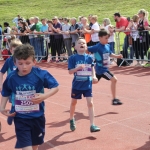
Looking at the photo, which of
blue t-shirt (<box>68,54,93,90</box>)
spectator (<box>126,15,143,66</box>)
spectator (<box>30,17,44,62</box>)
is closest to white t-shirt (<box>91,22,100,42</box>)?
→ spectator (<box>126,15,143,66</box>)

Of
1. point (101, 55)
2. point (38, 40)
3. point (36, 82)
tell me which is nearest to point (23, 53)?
point (36, 82)

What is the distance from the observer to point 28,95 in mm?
4188

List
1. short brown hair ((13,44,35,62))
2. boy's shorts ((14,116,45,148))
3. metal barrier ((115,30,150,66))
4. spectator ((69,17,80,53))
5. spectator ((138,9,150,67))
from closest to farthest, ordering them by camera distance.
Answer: short brown hair ((13,44,35,62)) → boy's shorts ((14,116,45,148)) → spectator ((138,9,150,67)) → metal barrier ((115,30,150,66)) → spectator ((69,17,80,53))

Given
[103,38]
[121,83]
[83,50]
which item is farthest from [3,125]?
[121,83]

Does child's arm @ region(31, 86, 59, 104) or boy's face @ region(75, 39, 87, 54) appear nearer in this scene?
child's arm @ region(31, 86, 59, 104)

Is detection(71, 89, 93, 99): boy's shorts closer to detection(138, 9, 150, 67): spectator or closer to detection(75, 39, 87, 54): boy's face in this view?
detection(75, 39, 87, 54): boy's face

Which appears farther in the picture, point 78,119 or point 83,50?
point 78,119

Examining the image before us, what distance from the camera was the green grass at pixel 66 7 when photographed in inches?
1641

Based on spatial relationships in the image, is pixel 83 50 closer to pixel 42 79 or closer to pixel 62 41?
pixel 42 79

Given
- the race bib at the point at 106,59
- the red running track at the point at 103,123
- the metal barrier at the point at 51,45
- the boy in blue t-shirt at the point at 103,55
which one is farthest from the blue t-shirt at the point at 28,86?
the metal barrier at the point at 51,45

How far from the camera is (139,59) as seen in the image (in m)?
13.2

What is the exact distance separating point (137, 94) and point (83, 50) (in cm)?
324

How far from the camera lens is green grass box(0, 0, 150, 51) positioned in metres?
41.7

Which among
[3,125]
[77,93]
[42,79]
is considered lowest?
[3,125]
